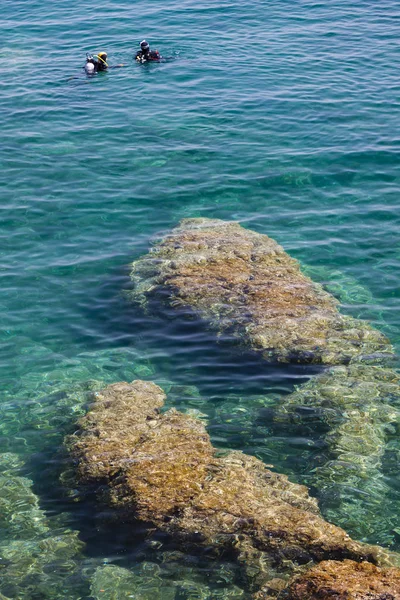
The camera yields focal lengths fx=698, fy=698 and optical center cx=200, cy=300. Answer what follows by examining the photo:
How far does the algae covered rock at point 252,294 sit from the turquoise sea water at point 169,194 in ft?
1.82

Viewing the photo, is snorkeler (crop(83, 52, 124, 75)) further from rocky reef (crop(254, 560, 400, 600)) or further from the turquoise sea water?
rocky reef (crop(254, 560, 400, 600))

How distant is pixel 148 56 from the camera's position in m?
30.6

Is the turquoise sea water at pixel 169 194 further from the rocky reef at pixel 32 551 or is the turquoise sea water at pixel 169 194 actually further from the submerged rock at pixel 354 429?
the submerged rock at pixel 354 429

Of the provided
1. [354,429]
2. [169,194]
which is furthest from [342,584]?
[169,194]

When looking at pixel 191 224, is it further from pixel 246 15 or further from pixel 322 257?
pixel 246 15

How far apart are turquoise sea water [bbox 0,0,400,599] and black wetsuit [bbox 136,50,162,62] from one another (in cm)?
53

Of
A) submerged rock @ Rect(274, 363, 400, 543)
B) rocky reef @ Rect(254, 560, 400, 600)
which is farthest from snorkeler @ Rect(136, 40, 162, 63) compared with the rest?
rocky reef @ Rect(254, 560, 400, 600)

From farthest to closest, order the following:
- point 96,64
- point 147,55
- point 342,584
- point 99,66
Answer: point 147,55
point 99,66
point 96,64
point 342,584

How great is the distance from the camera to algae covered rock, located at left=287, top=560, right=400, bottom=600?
26.7 feet

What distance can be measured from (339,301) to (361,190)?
605 centimetres

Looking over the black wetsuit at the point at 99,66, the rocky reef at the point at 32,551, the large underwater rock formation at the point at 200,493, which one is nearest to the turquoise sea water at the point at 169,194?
the rocky reef at the point at 32,551

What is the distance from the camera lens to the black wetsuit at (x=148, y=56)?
1201 inches

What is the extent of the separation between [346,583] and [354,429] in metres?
4.15

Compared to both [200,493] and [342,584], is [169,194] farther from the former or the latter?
[342,584]
